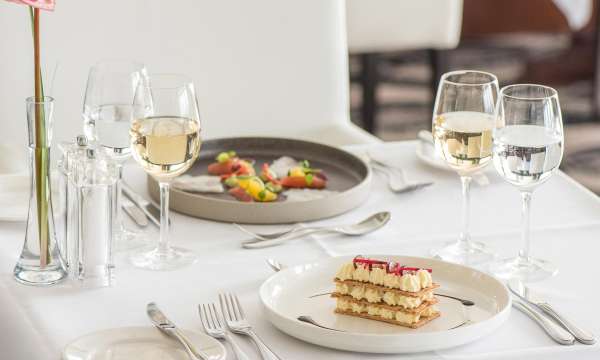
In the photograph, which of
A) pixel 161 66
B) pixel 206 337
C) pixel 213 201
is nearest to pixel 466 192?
pixel 213 201

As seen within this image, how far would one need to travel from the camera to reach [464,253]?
1.32 metres

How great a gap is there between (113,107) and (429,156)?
0.59 metres

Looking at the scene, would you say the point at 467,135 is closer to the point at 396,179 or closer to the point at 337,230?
the point at 337,230

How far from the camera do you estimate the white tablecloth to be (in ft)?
3.46

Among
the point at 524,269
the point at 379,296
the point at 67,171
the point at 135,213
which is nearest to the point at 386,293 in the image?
the point at 379,296

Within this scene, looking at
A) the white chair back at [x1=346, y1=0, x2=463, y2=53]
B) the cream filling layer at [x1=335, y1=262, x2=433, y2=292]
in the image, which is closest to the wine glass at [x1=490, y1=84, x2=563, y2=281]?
the cream filling layer at [x1=335, y1=262, x2=433, y2=292]

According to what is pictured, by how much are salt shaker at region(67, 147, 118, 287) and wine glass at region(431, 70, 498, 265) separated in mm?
412

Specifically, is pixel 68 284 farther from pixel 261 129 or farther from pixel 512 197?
pixel 261 129

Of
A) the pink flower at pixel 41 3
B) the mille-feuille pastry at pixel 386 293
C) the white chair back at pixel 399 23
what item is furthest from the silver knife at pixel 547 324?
the white chair back at pixel 399 23

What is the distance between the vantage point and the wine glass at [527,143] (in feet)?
3.96

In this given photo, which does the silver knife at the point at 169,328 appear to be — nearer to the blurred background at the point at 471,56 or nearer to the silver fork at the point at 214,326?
the silver fork at the point at 214,326

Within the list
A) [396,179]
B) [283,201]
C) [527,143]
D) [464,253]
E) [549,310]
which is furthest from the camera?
[396,179]

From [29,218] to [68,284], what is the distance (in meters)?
0.10

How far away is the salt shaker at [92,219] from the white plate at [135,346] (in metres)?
0.18
